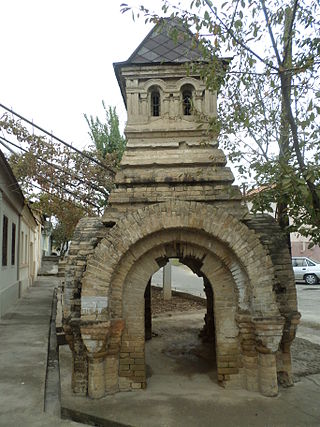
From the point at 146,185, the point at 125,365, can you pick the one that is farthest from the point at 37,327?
the point at 146,185

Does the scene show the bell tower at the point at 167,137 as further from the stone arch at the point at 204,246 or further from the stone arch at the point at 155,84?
the stone arch at the point at 204,246

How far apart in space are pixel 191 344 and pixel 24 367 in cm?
359

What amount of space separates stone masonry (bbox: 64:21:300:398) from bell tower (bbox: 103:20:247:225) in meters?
0.02

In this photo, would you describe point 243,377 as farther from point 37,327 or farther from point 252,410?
point 37,327

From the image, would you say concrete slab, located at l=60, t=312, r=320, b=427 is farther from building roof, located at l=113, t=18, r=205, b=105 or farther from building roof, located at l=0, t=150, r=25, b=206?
building roof, located at l=0, t=150, r=25, b=206

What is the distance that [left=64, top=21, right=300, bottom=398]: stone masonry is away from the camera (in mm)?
5570

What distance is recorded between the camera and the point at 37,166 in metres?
13.7

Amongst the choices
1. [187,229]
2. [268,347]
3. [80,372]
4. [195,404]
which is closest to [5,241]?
[80,372]

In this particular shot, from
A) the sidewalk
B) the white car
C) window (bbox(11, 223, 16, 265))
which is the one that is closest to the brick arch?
the sidewalk

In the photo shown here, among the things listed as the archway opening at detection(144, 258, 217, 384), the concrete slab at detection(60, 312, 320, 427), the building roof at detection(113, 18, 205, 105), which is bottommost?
the concrete slab at detection(60, 312, 320, 427)

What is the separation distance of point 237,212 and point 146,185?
154cm

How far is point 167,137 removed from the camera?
7.14 m

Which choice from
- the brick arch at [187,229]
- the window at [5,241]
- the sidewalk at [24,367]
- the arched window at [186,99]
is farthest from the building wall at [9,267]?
the brick arch at [187,229]

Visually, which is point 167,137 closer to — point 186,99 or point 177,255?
point 186,99
